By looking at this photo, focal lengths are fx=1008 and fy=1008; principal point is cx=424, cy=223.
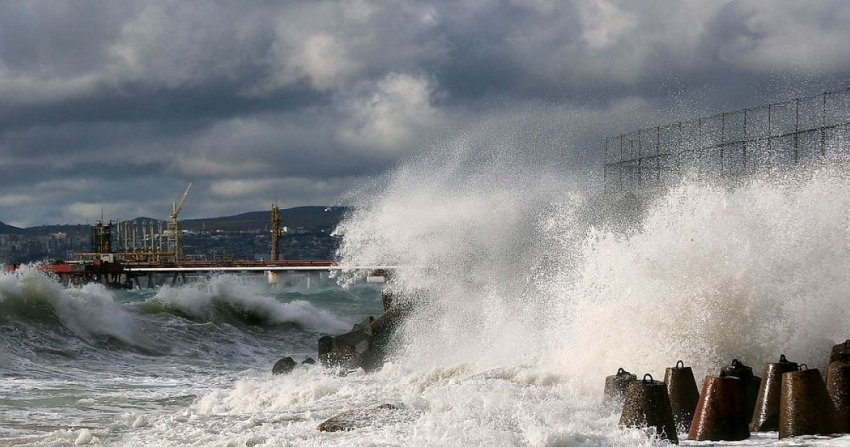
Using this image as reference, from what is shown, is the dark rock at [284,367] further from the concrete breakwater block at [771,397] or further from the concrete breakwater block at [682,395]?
the concrete breakwater block at [771,397]

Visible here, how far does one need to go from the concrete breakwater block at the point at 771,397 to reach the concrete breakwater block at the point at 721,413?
50 centimetres

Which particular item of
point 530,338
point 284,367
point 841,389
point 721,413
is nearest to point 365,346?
point 284,367

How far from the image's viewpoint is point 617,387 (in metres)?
11.9

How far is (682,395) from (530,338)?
8.07m

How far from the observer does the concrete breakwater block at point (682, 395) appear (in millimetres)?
11117

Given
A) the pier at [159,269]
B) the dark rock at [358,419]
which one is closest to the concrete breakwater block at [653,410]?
the dark rock at [358,419]

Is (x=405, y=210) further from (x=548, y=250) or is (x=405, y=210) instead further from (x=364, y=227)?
(x=548, y=250)

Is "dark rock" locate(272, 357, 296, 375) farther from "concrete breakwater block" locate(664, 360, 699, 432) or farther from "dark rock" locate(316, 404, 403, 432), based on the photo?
"concrete breakwater block" locate(664, 360, 699, 432)

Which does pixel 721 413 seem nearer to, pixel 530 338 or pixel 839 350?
pixel 839 350

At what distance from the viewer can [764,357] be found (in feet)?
43.8

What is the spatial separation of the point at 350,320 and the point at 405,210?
22537 mm

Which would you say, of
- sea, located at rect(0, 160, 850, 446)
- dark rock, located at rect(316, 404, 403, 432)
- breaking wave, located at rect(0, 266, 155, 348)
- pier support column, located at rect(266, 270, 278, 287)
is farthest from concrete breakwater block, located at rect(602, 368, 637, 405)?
pier support column, located at rect(266, 270, 278, 287)

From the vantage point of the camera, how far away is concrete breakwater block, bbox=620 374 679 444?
1016 cm

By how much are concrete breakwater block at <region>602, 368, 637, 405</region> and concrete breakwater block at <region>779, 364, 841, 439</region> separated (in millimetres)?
2072
